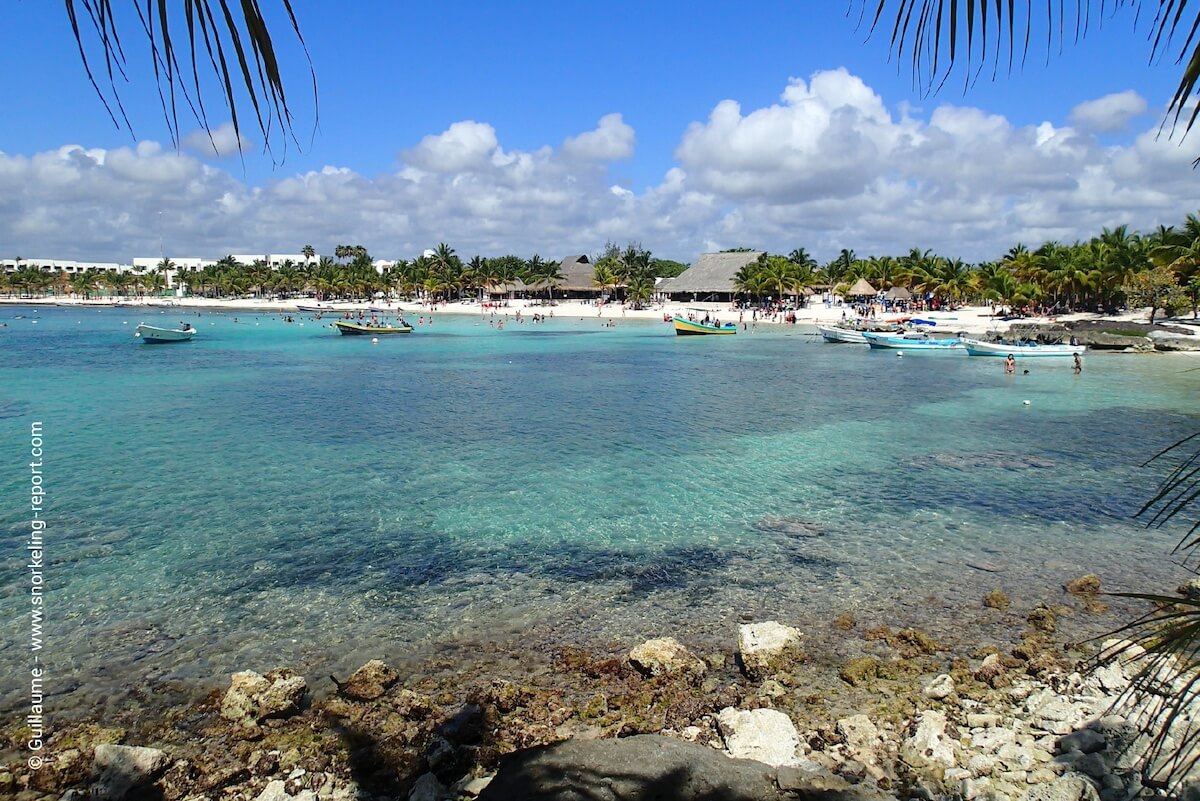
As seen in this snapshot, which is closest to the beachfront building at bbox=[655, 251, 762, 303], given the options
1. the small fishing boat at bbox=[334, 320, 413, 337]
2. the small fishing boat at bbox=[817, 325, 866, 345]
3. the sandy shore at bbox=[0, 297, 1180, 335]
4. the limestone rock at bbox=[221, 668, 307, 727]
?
the sandy shore at bbox=[0, 297, 1180, 335]

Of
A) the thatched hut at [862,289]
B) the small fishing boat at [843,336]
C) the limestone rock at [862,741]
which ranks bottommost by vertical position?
the limestone rock at [862,741]

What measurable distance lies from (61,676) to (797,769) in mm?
7779

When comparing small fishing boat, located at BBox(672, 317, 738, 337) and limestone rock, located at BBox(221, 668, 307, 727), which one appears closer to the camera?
limestone rock, located at BBox(221, 668, 307, 727)

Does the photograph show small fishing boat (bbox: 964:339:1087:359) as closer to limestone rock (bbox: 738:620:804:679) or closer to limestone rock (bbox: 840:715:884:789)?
limestone rock (bbox: 738:620:804:679)

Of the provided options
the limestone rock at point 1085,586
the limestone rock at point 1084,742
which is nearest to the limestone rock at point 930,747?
the limestone rock at point 1084,742

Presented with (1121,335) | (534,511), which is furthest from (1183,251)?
(534,511)

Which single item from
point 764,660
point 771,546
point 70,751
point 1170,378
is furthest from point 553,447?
point 1170,378

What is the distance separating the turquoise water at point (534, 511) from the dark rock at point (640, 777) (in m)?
2.88

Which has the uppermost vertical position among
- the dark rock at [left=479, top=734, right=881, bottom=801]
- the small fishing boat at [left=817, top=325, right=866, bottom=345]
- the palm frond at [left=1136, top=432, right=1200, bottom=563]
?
the palm frond at [left=1136, top=432, right=1200, bottom=563]

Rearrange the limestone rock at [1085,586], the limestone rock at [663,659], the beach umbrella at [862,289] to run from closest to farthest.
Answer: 1. the limestone rock at [663,659]
2. the limestone rock at [1085,586]
3. the beach umbrella at [862,289]

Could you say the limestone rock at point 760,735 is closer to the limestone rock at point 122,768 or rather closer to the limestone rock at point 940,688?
the limestone rock at point 940,688

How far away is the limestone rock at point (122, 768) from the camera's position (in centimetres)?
603

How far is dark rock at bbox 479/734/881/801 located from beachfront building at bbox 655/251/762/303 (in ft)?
276

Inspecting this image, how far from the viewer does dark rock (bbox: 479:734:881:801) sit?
5379 mm
